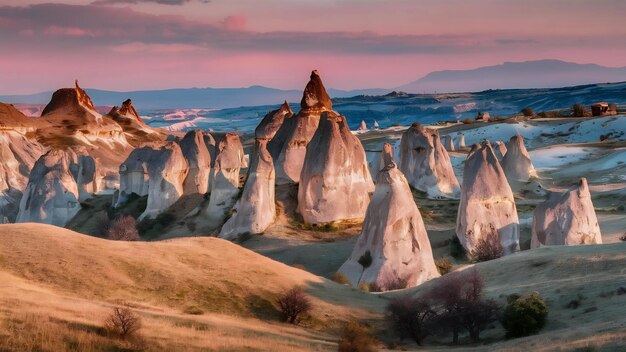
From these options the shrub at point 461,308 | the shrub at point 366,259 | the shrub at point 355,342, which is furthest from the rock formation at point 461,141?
the shrub at point 355,342

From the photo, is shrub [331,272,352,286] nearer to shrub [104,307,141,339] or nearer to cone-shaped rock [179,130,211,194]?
shrub [104,307,141,339]

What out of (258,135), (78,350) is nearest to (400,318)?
(78,350)

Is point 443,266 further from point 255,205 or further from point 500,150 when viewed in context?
point 500,150

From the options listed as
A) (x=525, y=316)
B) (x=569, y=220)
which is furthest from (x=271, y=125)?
(x=525, y=316)

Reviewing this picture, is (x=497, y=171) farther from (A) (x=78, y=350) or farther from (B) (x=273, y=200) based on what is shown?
(A) (x=78, y=350)

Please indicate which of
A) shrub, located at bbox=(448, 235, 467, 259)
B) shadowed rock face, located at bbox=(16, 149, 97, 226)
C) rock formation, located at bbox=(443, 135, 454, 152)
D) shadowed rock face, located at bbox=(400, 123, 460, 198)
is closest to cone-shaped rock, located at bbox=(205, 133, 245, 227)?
shadowed rock face, located at bbox=(16, 149, 97, 226)

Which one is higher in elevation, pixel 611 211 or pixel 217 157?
pixel 217 157
